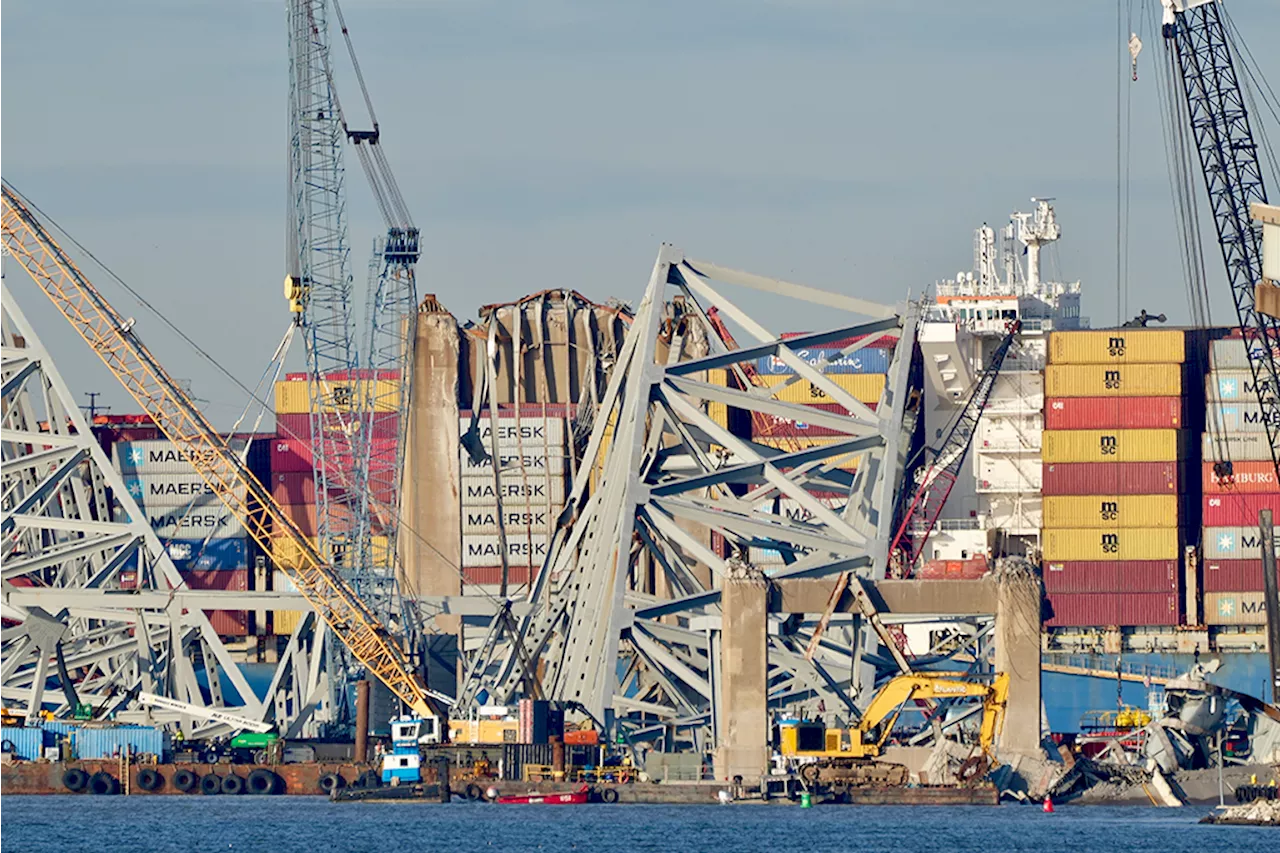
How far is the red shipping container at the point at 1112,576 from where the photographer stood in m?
134

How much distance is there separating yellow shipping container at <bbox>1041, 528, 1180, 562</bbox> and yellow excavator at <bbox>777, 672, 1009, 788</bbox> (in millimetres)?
41768

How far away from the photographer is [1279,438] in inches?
5162

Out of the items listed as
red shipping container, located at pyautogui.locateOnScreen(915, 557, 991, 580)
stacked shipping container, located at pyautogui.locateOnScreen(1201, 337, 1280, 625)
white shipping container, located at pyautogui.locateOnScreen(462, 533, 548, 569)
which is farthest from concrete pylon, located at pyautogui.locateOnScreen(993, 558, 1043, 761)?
white shipping container, located at pyautogui.locateOnScreen(462, 533, 548, 569)

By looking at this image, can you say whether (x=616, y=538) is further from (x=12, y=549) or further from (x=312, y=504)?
(x=312, y=504)

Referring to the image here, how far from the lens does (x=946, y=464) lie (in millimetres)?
142625

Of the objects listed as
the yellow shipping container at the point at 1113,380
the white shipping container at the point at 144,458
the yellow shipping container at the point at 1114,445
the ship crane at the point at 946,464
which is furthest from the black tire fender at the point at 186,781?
the yellow shipping container at the point at 1113,380

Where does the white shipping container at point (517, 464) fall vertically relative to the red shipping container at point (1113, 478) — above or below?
above

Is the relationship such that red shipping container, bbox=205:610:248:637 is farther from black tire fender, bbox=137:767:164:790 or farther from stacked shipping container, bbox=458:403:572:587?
black tire fender, bbox=137:767:164:790

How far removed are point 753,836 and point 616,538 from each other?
15658 millimetres

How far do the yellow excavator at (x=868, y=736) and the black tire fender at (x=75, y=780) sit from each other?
89.5 ft

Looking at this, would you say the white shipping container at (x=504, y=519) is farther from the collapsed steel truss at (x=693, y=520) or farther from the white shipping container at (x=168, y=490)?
the collapsed steel truss at (x=693, y=520)

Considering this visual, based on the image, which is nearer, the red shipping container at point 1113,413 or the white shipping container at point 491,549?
the red shipping container at point 1113,413

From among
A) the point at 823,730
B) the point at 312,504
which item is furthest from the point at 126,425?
the point at 823,730

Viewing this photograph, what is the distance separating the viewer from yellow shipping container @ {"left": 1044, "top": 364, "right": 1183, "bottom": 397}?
134m
